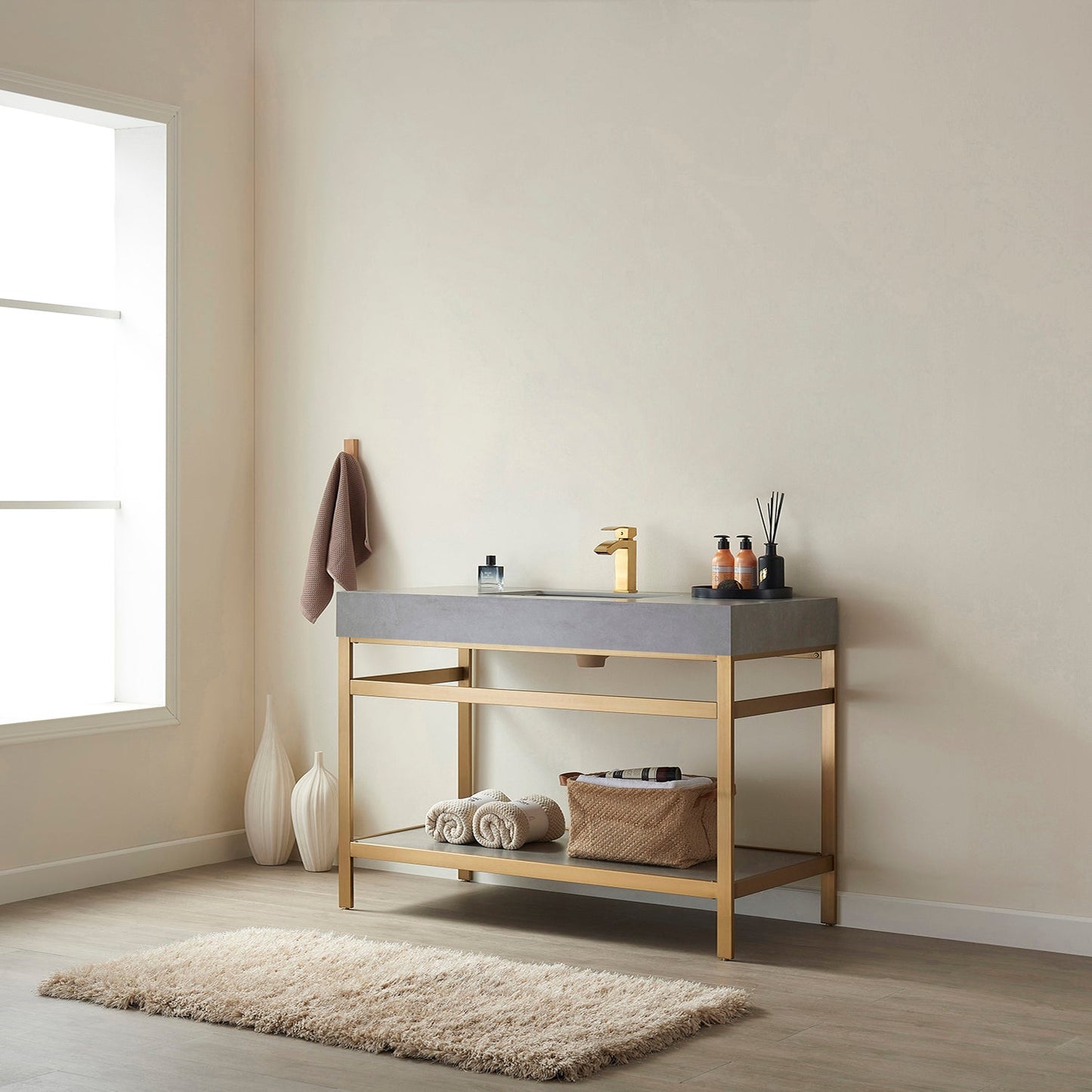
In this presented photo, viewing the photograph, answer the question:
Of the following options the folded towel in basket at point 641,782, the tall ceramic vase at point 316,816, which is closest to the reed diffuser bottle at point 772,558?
the folded towel in basket at point 641,782

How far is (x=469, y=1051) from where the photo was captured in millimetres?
2898

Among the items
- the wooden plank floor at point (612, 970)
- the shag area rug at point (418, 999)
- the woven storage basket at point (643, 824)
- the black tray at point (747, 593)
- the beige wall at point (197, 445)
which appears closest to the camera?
the wooden plank floor at point (612, 970)

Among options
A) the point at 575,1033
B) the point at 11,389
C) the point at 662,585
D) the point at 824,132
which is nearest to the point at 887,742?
the point at 662,585

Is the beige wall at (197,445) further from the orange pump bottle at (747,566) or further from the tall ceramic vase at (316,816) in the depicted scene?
the orange pump bottle at (747,566)

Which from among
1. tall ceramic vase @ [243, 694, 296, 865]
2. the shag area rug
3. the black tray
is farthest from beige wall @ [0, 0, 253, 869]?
the black tray

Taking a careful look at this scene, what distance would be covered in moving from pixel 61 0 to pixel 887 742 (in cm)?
324

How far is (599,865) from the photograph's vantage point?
3.84 m

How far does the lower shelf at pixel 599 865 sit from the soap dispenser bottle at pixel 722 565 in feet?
2.41

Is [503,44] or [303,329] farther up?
[503,44]

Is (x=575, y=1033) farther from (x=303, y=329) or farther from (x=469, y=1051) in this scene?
(x=303, y=329)

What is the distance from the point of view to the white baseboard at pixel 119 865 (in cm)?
434

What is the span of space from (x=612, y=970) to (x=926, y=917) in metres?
0.91

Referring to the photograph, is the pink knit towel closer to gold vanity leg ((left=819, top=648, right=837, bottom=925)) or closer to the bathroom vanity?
the bathroom vanity

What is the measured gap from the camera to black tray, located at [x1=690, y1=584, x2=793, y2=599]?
12.7ft
